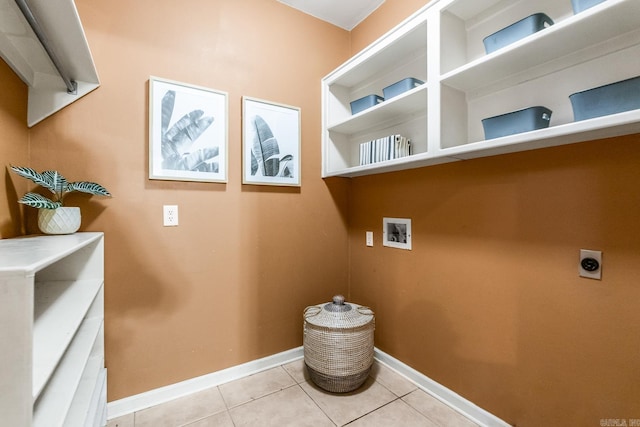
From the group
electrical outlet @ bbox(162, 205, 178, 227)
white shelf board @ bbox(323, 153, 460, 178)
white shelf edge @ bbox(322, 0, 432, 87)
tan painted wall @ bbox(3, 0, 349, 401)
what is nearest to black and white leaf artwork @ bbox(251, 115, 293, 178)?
tan painted wall @ bbox(3, 0, 349, 401)

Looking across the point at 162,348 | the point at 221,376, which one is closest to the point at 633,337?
the point at 221,376

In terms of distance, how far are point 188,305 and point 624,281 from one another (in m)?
2.17

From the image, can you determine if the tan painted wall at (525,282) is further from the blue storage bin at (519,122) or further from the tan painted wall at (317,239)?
the blue storage bin at (519,122)

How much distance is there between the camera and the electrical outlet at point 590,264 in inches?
46.3

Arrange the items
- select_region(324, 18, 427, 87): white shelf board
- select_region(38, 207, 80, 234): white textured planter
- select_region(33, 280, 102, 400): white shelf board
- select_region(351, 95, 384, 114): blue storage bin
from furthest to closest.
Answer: select_region(351, 95, 384, 114): blue storage bin < select_region(324, 18, 427, 87): white shelf board < select_region(38, 207, 80, 234): white textured planter < select_region(33, 280, 102, 400): white shelf board

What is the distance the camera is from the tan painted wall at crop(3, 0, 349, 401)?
1.60 meters

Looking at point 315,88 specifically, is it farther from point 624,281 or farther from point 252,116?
point 624,281

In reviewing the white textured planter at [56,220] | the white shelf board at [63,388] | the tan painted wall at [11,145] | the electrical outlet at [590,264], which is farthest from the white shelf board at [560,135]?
the tan painted wall at [11,145]

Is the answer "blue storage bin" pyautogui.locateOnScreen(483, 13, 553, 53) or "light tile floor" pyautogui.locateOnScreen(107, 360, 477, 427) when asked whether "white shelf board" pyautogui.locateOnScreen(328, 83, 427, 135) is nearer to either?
"blue storage bin" pyautogui.locateOnScreen(483, 13, 553, 53)

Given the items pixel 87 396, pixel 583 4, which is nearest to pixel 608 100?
pixel 583 4

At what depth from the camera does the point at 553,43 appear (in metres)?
1.14

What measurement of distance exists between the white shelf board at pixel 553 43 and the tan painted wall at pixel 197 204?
1.23 metres

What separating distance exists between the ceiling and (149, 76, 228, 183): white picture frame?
1.00 m

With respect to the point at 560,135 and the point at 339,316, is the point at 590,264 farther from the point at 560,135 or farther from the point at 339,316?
the point at 339,316
